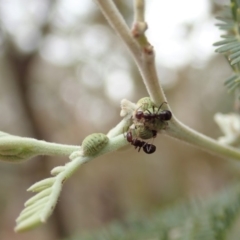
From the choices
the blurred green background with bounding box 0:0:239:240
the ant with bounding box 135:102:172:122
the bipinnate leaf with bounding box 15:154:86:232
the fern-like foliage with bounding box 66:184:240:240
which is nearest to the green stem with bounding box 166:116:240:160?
the ant with bounding box 135:102:172:122

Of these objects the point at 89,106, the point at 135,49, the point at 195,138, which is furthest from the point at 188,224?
the point at 89,106

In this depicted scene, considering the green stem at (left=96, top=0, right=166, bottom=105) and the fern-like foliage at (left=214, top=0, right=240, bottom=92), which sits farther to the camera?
the fern-like foliage at (left=214, top=0, right=240, bottom=92)

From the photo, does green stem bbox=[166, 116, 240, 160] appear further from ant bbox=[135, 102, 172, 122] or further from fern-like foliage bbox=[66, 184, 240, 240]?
fern-like foliage bbox=[66, 184, 240, 240]

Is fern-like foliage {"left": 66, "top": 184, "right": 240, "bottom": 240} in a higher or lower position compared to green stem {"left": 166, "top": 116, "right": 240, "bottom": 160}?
lower

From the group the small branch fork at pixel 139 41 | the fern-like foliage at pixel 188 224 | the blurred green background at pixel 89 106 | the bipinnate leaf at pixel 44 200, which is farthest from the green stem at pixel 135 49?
the blurred green background at pixel 89 106

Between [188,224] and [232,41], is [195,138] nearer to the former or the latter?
[232,41]

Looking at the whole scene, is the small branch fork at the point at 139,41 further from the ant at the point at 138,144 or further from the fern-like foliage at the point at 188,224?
the fern-like foliage at the point at 188,224
